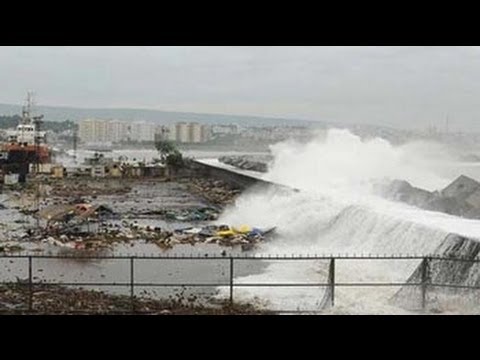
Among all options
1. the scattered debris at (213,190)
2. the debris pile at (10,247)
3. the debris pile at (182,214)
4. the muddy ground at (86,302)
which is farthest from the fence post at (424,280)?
the debris pile at (182,214)

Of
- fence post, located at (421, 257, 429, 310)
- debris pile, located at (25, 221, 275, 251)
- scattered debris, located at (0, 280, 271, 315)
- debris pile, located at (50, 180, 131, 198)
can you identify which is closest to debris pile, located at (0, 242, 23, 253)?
debris pile, located at (25, 221, 275, 251)

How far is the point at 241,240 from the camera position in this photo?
29.3 ft

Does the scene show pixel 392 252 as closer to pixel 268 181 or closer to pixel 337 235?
pixel 337 235

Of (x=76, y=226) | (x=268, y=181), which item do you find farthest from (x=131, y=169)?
(x=268, y=181)

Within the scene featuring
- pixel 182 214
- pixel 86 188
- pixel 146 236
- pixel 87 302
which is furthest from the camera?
pixel 182 214

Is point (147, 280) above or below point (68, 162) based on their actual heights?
below

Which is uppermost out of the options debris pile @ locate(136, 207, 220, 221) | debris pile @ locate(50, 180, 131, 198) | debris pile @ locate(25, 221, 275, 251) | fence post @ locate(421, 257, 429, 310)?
debris pile @ locate(50, 180, 131, 198)

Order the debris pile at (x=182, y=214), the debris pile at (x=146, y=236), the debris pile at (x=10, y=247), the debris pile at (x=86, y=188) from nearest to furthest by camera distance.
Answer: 1. the debris pile at (x=10, y=247)
2. the debris pile at (x=146, y=236)
3. the debris pile at (x=86, y=188)
4. the debris pile at (x=182, y=214)

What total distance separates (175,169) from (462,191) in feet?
13.5

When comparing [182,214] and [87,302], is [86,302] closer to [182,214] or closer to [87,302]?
[87,302]

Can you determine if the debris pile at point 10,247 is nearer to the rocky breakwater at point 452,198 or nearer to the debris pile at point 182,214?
the debris pile at point 182,214

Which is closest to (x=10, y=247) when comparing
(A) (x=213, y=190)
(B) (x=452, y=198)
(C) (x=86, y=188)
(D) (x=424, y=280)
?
(C) (x=86, y=188)

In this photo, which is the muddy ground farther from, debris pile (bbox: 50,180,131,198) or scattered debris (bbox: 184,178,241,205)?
scattered debris (bbox: 184,178,241,205)

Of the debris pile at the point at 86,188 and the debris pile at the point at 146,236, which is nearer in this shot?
the debris pile at the point at 146,236
